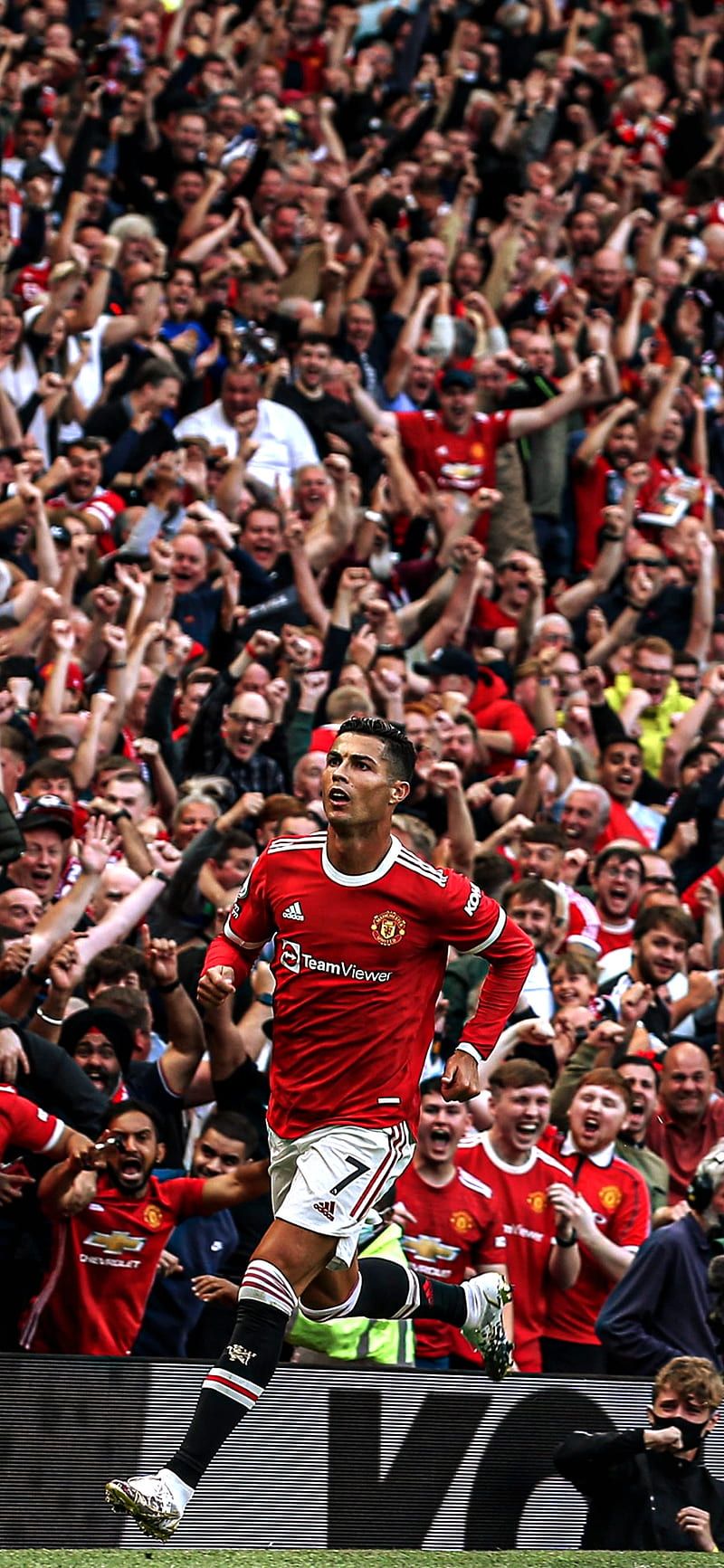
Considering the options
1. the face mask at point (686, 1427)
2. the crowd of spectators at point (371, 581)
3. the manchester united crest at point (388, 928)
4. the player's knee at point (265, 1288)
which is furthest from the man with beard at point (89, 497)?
the player's knee at point (265, 1288)

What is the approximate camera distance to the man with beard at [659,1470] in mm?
7648

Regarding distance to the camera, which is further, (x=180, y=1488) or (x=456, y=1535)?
(x=456, y=1535)

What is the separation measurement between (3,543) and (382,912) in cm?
579

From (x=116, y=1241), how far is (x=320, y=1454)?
39.7 inches

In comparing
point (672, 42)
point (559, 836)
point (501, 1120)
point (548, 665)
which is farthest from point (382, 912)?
point (672, 42)

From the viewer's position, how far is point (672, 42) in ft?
77.2

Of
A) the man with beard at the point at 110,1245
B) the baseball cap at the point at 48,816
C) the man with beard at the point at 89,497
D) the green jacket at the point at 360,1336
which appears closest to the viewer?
the man with beard at the point at 110,1245

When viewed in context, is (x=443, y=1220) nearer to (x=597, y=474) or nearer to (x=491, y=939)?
(x=491, y=939)

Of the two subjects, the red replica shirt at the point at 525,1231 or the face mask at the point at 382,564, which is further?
the face mask at the point at 382,564

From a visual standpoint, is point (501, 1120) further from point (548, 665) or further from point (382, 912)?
point (548, 665)

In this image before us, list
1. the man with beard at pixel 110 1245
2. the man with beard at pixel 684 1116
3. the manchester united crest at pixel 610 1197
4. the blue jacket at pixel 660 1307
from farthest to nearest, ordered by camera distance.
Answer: the man with beard at pixel 684 1116 → the manchester united crest at pixel 610 1197 → the blue jacket at pixel 660 1307 → the man with beard at pixel 110 1245

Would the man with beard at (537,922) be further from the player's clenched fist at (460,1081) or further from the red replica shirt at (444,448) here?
the red replica shirt at (444,448)

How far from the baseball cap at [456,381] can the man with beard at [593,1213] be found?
261 inches

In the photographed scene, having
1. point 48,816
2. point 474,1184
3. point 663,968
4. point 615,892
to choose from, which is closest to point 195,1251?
point 474,1184
